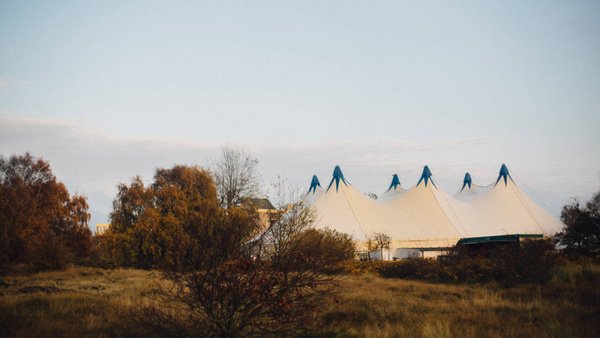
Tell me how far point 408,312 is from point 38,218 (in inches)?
876

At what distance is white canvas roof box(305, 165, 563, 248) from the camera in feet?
127

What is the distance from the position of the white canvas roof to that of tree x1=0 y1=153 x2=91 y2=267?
14167 mm

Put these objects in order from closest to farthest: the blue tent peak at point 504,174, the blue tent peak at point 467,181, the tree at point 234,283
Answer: the tree at point 234,283
the blue tent peak at point 504,174
the blue tent peak at point 467,181

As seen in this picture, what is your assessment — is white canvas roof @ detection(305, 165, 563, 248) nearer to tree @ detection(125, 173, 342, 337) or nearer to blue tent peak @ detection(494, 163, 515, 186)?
blue tent peak @ detection(494, 163, 515, 186)

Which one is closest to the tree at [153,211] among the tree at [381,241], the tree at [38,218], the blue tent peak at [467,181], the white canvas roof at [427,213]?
the tree at [38,218]

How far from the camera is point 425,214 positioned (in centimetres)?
4228

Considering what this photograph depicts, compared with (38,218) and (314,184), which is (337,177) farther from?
(38,218)

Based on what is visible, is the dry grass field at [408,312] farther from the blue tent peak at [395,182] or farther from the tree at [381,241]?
the blue tent peak at [395,182]

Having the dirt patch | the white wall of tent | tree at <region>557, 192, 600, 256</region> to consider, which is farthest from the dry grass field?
the white wall of tent

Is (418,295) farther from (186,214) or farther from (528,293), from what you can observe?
(186,214)

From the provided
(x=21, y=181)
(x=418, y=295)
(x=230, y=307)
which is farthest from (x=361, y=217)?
(x=230, y=307)

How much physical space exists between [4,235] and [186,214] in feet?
26.0

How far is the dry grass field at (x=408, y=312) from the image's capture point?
26.8 ft

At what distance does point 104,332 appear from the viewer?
8.48m
